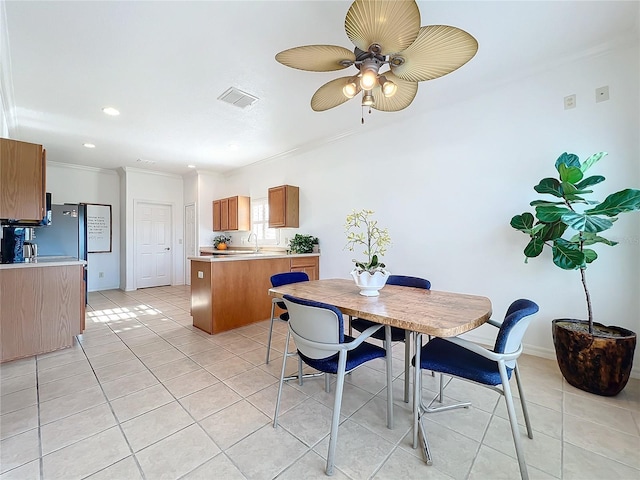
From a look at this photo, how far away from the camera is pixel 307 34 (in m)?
2.17

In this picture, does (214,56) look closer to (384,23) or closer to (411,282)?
(384,23)

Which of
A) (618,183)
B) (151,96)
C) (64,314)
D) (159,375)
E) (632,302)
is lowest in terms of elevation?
(159,375)

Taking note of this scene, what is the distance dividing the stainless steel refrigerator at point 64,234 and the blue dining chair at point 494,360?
5.56 meters

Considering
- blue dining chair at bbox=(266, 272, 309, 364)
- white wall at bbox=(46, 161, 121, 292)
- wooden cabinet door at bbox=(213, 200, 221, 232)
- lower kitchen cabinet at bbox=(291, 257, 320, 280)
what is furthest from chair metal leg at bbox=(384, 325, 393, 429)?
white wall at bbox=(46, 161, 121, 292)

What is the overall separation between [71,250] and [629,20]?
770 centimetres

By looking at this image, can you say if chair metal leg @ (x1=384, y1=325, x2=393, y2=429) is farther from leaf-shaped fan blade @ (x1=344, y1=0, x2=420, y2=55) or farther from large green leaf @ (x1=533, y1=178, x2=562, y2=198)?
large green leaf @ (x1=533, y1=178, x2=562, y2=198)

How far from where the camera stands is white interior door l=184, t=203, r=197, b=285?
6758 millimetres

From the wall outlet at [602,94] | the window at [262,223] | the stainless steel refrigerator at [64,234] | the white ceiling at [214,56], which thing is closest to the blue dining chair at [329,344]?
the white ceiling at [214,56]

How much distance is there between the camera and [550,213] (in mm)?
2191

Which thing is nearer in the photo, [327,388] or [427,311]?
[427,311]

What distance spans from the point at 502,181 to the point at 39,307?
489cm

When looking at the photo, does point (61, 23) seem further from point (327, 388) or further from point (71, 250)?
point (71, 250)

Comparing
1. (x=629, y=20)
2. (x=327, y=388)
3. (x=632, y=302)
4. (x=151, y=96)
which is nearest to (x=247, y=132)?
(x=151, y=96)

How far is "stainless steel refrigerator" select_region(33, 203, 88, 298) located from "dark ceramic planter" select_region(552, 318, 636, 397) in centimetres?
643
